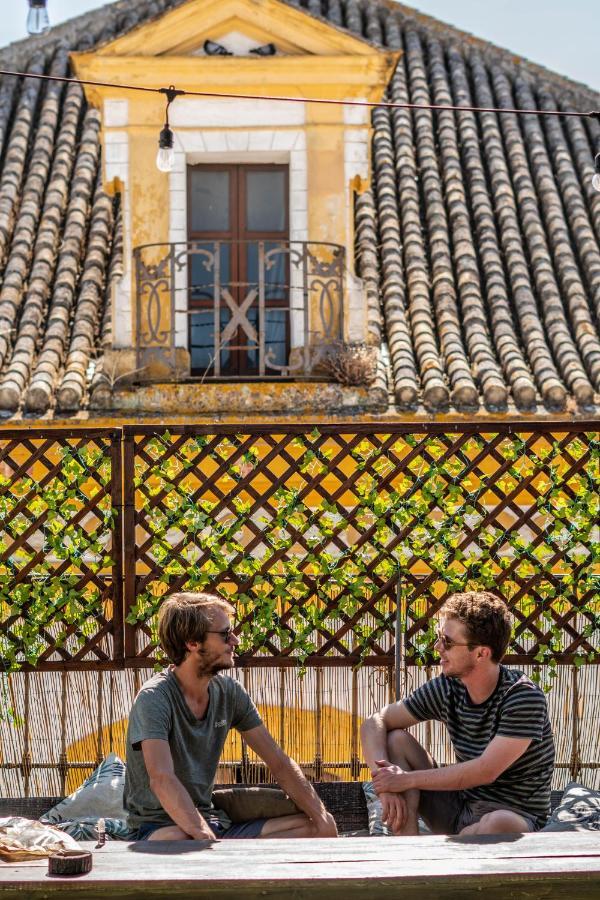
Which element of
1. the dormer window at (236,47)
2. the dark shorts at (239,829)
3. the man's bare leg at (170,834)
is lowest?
the dark shorts at (239,829)

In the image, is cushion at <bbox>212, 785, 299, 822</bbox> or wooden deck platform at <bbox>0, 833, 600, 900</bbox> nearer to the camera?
wooden deck platform at <bbox>0, 833, 600, 900</bbox>

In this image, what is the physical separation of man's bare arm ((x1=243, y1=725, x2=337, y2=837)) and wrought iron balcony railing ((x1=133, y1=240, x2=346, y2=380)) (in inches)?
210

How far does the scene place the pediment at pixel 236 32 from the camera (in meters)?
10.7

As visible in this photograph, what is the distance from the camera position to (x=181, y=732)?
16.2 feet

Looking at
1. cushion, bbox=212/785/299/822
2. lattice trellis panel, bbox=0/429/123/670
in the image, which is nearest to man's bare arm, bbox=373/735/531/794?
cushion, bbox=212/785/299/822

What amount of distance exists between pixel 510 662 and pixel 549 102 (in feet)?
26.6

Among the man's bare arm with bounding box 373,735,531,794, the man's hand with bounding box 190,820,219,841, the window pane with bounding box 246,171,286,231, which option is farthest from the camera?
the window pane with bounding box 246,171,286,231

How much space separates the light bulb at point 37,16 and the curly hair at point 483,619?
1247 centimetres

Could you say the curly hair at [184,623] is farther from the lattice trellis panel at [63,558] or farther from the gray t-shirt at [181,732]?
the lattice trellis panel at [63,558]

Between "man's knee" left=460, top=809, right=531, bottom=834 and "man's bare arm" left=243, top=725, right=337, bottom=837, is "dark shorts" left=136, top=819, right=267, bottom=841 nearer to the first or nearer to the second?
"man's bare arm" left=243, top=725, right=337, bottom=837

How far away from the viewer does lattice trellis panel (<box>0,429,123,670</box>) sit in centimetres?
659

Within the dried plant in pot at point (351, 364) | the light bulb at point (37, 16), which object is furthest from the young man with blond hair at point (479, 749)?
the light bulb at point (37, 16)

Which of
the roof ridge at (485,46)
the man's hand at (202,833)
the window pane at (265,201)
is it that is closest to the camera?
the man's hand at (202,833)

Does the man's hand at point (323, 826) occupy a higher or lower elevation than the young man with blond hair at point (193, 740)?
lower
